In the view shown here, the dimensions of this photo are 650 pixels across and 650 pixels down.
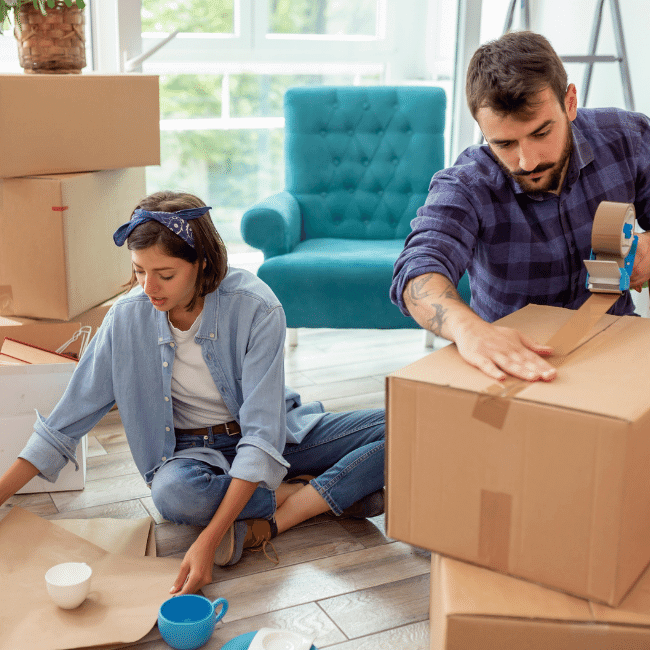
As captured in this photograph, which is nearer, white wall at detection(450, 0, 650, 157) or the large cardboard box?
the large cardboard box

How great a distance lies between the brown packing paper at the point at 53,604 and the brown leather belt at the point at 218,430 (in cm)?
28

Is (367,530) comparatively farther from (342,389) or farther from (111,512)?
(342,389)

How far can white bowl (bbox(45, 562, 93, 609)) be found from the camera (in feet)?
4.11

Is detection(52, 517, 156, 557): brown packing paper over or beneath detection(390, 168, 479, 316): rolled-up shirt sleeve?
beneath

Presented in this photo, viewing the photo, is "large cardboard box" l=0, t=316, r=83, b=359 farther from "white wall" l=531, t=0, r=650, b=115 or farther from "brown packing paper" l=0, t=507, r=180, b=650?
"white wall" l=531, t=0, r=650, b=115

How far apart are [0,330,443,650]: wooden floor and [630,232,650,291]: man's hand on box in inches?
26.1

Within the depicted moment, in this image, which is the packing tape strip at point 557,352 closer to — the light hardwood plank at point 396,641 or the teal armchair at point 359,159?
the light hardwood plank at point 396,641

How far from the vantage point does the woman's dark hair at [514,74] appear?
118 centimetres

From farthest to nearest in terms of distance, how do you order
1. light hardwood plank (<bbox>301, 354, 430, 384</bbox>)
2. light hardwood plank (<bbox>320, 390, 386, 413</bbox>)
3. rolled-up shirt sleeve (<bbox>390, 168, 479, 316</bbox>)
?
light hardwood plank (<bbox>301, 354, 430, 384</bbox>) < light hardwood plank (<bbox>320, 390, 386, 413</bbox>) < rolled-up shirt sleeve (<bbox>390, 168, 479, 316</bbox>)

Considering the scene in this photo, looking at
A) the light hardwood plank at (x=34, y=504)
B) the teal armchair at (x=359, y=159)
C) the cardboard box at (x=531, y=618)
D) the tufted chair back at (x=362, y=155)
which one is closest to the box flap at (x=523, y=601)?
the cardboard box at (x=531, y=618)

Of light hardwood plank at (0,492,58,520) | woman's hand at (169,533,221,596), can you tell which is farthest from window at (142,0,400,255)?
woman's hand at (169,533,221,596)

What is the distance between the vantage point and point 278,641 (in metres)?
1.20

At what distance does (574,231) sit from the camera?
4.55 ft

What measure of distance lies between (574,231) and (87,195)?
1.27m
